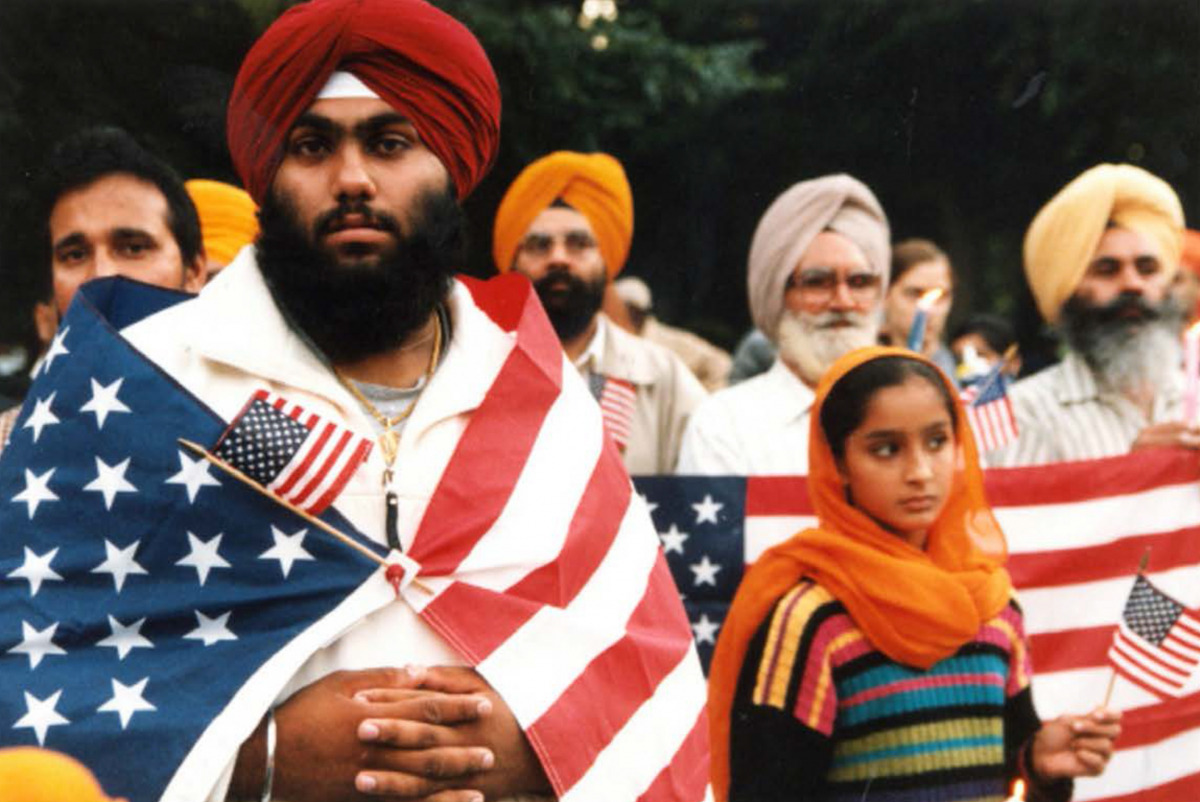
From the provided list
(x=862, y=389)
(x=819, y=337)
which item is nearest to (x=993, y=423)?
(x=819, y=337)

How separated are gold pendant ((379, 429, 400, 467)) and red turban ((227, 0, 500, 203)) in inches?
24.6

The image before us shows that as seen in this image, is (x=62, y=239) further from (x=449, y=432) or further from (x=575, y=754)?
(x=575, y=754)

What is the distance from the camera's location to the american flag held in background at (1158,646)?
5.33 m

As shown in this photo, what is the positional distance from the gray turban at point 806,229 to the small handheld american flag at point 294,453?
326 cm

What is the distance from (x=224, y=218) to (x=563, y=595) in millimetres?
3433

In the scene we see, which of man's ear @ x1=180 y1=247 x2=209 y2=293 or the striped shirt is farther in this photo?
the striped shirt

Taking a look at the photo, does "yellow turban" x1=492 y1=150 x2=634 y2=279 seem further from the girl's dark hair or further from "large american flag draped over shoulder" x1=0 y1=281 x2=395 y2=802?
"large american flag draped over shoulder" x1=0 y1=281 x2=395 y2=802

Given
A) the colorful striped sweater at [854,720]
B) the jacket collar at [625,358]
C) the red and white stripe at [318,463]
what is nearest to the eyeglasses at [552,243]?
the jacket collar at [625,358]

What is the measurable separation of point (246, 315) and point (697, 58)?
7.15m

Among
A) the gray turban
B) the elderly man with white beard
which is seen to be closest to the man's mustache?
the elderly man with white beard

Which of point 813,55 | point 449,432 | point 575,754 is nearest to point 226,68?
point 449,432

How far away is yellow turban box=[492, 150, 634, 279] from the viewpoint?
711 cm

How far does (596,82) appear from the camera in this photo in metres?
9.66

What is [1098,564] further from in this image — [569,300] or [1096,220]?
[569,300]
